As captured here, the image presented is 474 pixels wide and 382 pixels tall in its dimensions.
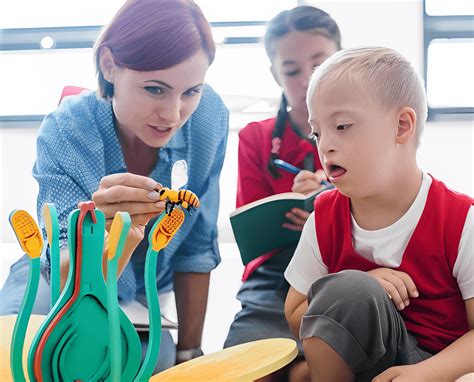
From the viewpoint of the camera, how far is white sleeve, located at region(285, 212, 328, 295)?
1013 mm

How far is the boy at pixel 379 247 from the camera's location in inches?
34.4

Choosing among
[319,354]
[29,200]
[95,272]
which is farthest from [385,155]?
[29,200]

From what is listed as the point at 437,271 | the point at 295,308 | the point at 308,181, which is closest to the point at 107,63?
the point at 308,181

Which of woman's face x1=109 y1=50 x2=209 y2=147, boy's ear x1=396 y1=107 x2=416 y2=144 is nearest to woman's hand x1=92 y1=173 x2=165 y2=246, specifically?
woman's face x1=109 y1=50 x2=209 y2=147

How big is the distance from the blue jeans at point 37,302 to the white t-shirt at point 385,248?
0.74 feet

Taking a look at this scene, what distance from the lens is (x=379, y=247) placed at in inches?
38.3

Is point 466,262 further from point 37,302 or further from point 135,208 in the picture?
point 37,302

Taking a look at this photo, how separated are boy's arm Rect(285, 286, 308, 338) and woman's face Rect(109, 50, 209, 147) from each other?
0.30m

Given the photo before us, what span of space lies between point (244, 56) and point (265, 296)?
0.38 meters

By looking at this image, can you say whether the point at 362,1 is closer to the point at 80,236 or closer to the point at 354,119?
the point at 354,119

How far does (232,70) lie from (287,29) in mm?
108

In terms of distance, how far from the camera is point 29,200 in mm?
1190

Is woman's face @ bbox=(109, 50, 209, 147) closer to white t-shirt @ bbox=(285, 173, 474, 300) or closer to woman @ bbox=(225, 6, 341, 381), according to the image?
woman @ bbox=(225, 6, 341, 381)

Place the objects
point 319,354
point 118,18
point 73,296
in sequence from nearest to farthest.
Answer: point 73,296, point 319,354, point 118,18
